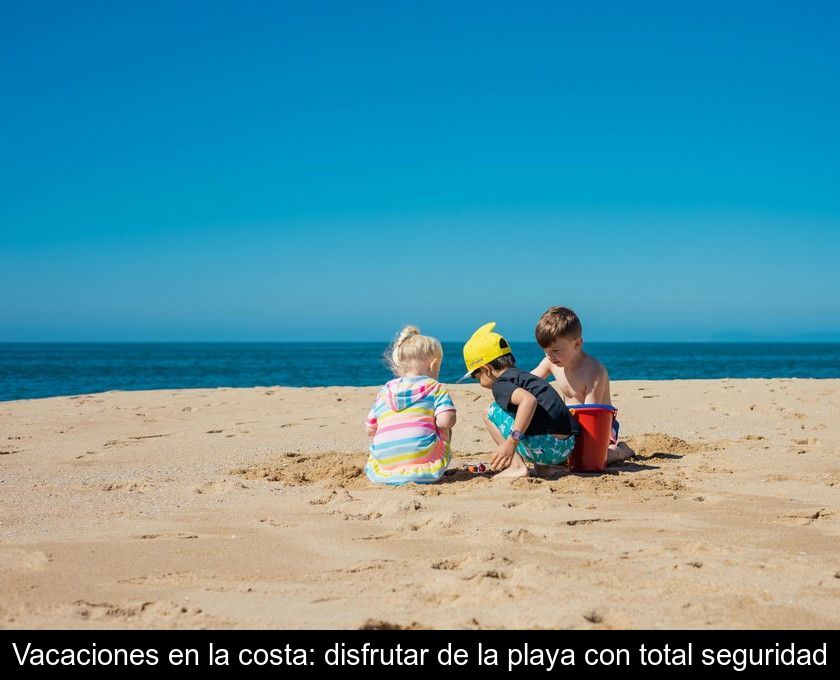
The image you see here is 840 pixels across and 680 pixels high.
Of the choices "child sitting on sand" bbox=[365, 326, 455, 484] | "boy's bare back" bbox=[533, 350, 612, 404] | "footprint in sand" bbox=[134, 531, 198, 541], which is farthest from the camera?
"boy's bare back" bbox=[533, 350, 612, 404]

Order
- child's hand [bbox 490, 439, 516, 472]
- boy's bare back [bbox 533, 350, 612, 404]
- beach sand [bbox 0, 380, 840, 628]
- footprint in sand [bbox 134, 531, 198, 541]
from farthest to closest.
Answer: boy's bare back [bbox 533, 350, 612, 404]
child's hand [bbox 490, 439, 516, 472]
footprint in sand [bbox 134, 531, 198, 541]
beach sand [bbox 0, 380, 840, 628]

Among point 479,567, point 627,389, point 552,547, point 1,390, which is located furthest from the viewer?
point 1,390

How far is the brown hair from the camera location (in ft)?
16.1

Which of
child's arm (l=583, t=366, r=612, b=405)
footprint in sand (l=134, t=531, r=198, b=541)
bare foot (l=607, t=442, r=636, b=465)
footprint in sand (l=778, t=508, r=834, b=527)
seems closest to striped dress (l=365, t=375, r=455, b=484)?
child's arm (l=583, t=366, r=612, b=405)

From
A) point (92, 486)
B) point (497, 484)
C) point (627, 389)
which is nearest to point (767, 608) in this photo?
point (497, 484)

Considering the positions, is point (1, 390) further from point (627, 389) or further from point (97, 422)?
point (627, 389)

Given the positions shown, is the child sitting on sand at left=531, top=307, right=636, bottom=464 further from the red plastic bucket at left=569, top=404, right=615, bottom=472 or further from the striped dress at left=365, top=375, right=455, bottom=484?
the striped dress at left=365, top=375, right=455, bottom=484

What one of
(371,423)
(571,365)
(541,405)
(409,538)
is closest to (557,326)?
(571,365)

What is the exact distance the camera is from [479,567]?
2.89 meters

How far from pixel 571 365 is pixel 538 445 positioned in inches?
26.7

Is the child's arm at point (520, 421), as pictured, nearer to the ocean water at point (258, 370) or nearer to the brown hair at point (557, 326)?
the brown hair at point (557, 326)

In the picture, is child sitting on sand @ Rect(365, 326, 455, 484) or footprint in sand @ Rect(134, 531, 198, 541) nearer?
footprint in sand @ Rect(134, 531, 198, 541)

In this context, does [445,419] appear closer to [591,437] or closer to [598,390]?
[591,437]
